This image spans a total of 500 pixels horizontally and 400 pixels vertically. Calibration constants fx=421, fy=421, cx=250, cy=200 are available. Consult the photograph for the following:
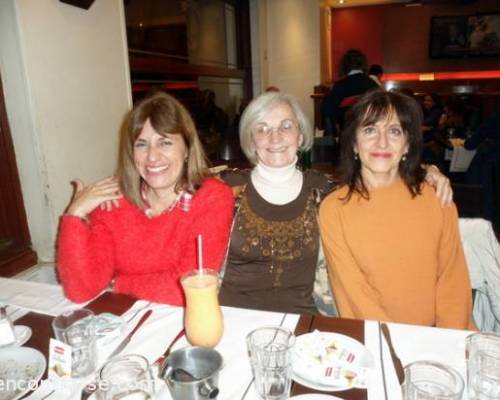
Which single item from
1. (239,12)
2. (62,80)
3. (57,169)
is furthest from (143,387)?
(239,12)

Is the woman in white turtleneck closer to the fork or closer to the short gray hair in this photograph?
the short gray hair

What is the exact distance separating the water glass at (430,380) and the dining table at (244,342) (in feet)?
0.13

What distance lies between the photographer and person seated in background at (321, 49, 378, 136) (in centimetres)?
416

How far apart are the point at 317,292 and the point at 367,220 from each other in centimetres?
36

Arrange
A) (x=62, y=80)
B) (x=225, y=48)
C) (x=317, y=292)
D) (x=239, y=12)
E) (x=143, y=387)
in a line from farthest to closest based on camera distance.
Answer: (x=239, y=12) → (x=225, y=48) → (x=62, y=80) → (x=317, y=292) → (x=143, y=387)

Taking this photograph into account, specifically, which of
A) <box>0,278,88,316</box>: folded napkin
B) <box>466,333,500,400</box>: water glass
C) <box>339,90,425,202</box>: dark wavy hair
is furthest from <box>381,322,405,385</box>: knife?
<box>0,278,88,316</box>: folded napkin

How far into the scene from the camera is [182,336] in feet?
3.57

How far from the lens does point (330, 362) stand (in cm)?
94

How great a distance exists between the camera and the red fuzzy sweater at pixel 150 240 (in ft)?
4.75

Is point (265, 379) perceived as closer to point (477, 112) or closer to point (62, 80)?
point (62, 80)

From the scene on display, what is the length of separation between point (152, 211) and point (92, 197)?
22 cm

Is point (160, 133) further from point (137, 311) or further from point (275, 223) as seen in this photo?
point (137, 311)

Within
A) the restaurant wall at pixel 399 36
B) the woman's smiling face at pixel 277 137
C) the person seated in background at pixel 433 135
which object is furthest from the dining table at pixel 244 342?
the restaurant wall at pixel 399 36

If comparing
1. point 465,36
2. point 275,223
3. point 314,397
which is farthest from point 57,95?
point 465,36
